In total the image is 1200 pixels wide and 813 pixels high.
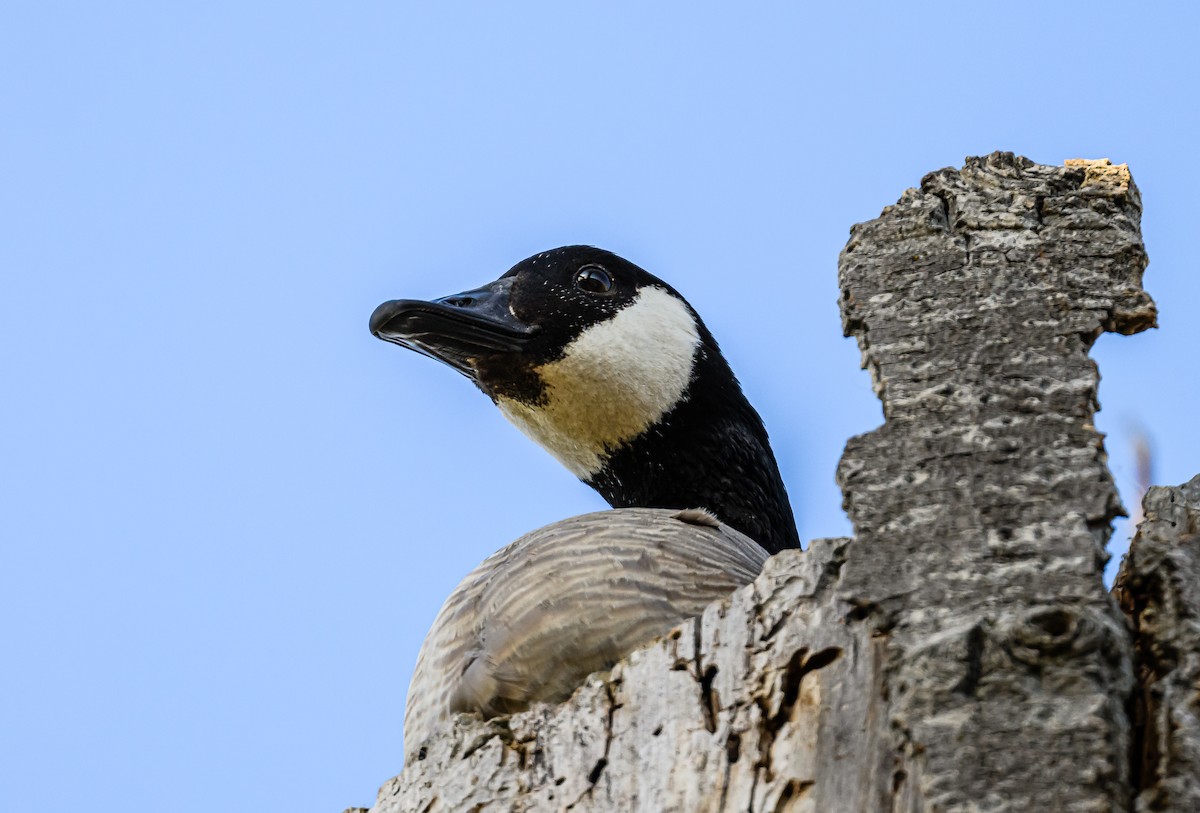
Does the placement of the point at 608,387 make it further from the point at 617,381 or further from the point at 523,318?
the point at 523,318

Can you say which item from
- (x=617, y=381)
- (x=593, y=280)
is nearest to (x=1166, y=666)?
(x=617, y=381)

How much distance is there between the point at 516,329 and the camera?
5926 mm

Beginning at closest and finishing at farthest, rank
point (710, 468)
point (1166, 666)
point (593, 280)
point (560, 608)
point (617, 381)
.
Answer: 1. point (1166, 666)
2. point (560, 608)
3. point (710, 468)
4. point (617, 381)
5. point (593, 280)

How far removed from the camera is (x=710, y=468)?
593cm

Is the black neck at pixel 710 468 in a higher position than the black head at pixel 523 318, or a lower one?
lower

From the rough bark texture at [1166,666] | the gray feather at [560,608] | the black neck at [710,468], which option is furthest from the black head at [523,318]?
the rough bark texture at [1166,666]

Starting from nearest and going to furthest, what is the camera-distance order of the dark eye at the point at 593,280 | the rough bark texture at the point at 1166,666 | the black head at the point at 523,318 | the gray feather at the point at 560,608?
the rough bark texture at the point at 1166,666 → the gray feather at the point at 560,608 → the black head at the point at 523,318 → the dark eye at the point at 593,280

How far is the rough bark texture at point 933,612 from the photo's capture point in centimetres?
262

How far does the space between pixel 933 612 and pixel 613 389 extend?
3371 millimetres

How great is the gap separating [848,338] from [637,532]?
976 millimetres

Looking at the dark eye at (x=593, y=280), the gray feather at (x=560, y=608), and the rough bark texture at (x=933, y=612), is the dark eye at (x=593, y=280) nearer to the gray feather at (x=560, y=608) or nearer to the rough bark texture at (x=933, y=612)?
the gray feather at (x=560, y=608)

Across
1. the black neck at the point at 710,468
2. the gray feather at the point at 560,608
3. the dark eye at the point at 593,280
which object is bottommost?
the gray feather at the point at 560,608

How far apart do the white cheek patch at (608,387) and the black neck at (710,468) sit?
7 cm

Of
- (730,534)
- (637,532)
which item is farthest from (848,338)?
(730,534)
